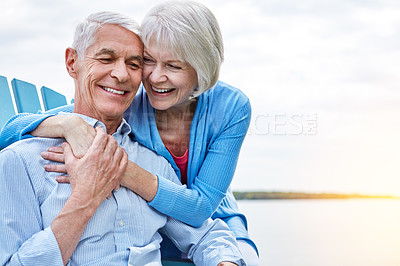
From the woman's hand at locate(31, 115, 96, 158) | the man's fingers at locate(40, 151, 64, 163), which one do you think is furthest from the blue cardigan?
the man's fingers at locate(40, 151, 64, 163)

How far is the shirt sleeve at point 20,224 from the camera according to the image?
144 centimetres

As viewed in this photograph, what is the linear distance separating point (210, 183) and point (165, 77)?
43cm

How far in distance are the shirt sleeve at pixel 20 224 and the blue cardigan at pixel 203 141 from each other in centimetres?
29

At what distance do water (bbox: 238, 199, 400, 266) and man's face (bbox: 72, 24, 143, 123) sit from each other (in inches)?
64.6

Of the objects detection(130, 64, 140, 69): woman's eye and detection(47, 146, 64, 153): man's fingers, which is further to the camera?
detection(130, 64, 140, 69): woman's eye

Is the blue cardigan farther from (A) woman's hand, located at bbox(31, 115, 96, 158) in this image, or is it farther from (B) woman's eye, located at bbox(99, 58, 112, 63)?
(B) woman's eye, located at bbox(99, 58, 112, 63)

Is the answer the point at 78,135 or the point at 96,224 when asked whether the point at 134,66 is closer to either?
the point at 78,135

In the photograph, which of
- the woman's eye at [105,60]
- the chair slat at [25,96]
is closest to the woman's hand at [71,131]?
the woman's eye at [105,60]

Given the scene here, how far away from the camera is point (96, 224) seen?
1.64m

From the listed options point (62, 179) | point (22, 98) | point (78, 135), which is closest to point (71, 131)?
point (78, 135)

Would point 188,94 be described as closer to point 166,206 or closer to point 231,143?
point 231,143

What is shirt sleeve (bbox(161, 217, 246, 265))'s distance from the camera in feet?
5.93

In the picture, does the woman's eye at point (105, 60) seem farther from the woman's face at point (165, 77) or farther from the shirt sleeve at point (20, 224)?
the shirt sleeve at point (20, 224)

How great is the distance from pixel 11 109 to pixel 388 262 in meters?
3.49
